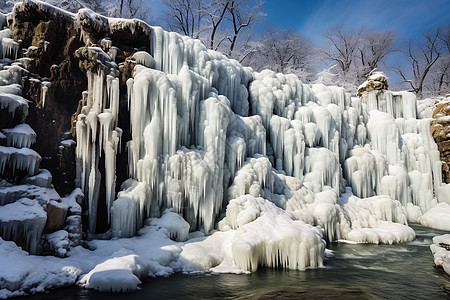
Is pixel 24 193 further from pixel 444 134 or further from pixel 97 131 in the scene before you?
pixel 444 134

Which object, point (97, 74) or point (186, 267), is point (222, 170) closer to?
point (186, 267)

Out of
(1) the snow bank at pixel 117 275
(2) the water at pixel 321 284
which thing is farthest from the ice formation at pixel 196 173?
(2) the water at pixel 321 284

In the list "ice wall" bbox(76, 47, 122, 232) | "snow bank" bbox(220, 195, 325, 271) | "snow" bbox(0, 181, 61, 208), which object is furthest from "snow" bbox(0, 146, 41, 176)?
"snow bank" bbox(220, 195, 325, 271)

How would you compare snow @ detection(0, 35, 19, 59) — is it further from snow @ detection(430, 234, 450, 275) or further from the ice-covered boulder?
snow @ detection(430, 234, 450, 275)

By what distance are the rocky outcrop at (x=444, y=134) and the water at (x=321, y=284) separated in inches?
400

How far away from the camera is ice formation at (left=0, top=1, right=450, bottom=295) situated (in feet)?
24.1

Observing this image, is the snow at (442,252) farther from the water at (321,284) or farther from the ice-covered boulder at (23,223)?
the ice-covered boulder at (23,223)

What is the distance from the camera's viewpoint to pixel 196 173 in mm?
9328

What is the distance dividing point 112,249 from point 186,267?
209 centimetres

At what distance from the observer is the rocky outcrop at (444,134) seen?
16.1 m

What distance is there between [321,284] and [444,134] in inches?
588

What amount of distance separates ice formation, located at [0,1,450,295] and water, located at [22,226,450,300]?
41 cm

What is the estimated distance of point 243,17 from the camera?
1078 inches

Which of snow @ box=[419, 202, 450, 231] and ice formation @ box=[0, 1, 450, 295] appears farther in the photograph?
snow @ box=[419, 202, 450, 231]
